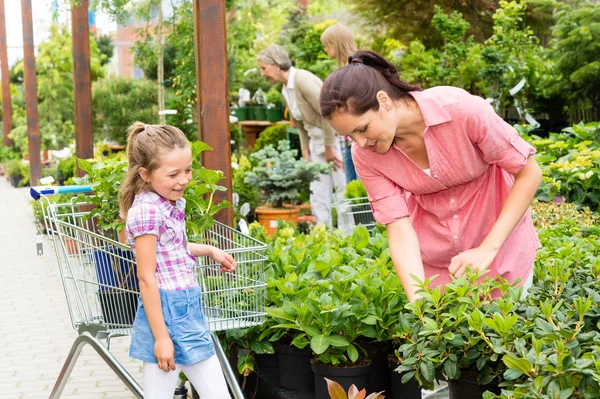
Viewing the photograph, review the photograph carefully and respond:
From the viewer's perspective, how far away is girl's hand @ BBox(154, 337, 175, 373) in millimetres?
3250

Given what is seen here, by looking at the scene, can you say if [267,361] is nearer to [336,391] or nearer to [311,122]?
[336,391]

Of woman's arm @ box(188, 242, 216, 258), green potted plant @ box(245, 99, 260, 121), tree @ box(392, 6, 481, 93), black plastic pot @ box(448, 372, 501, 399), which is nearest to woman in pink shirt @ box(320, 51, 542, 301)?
black plastic pot @ box(448, 372, 501, 399)

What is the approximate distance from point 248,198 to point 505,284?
6.13 m

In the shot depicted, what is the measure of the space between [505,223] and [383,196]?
0.48m

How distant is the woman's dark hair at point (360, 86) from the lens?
9.75ft

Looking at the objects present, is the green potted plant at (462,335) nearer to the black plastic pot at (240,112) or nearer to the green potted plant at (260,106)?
the green potted plant at (260,106)

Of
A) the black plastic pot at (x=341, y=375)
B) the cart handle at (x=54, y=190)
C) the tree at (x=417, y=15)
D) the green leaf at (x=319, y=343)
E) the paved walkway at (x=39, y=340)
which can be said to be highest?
→ the tree at (x=417, y=15)

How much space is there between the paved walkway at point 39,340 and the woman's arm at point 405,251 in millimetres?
2502

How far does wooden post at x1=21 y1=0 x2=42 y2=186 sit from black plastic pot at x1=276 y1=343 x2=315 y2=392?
1393 centimetres

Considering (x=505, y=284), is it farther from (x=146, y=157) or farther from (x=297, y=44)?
(x=297, y=44)

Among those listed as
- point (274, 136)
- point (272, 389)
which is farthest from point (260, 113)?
point (272, 389)

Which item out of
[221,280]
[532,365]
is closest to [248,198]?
[221,280]

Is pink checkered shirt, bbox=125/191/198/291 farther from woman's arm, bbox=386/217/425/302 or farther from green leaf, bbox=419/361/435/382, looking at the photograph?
green leaf, bbox=419/361/435/382

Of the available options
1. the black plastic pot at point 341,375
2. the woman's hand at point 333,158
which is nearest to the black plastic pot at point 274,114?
the woman's hand at point 333,158
